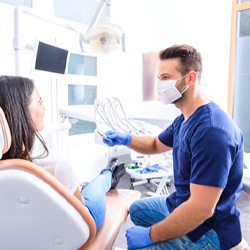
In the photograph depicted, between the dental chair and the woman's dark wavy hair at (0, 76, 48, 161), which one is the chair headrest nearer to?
the dental chair

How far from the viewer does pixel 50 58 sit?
5.40ft

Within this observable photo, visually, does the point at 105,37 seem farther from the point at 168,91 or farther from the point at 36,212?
the point at 36,212

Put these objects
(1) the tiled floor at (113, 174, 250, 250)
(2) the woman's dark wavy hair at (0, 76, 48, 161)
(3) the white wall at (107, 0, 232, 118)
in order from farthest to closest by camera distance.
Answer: (3) the white wall at (107, 0, 232, 118) < (1) the tiled floor at (113, 174, 250, 250) < (2) the woman's dark wavy hair at (0, 76, 48, 161)

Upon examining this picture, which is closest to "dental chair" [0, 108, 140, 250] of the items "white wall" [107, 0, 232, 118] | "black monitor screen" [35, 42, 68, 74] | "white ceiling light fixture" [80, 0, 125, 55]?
"white ceiling light fixture" [80, 0, 125, 55]

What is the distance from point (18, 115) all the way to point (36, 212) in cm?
37

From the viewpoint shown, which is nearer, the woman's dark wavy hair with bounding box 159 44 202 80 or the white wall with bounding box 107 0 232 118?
the woman's dark wavy hair with bounding box 159 44 202 80

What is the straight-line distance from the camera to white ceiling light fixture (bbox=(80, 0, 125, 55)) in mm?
1363

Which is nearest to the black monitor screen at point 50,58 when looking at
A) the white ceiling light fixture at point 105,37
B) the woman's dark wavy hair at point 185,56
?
the white ceiling light fixture at point 105,37

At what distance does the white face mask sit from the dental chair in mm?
672

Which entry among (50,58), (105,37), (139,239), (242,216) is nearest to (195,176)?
(139,239)

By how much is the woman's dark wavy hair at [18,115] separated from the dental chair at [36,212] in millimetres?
237

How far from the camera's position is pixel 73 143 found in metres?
2.94

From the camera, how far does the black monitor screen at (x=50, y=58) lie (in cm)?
155

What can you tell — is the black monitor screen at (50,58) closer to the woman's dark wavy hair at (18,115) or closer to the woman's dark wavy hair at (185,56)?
the woman's dark wavy hair at (18,115)
